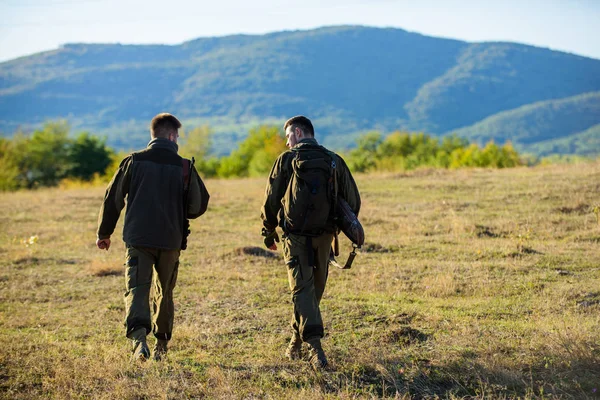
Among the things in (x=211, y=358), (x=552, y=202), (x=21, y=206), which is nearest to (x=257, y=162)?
(x=21, y=206)

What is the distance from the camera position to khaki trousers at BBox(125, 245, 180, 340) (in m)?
6.05

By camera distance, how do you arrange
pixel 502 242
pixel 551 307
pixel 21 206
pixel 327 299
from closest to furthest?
pixel 551 307
pixel 327 299
pixel 502 242
pixel 21 206

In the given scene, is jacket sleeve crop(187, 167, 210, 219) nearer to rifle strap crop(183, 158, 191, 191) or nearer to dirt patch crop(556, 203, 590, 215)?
rifle strap crop(183, 158, 191, 191)

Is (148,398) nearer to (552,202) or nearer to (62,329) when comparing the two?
(62,329)

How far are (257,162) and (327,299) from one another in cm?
5592

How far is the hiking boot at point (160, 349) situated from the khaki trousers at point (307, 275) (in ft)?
4.44

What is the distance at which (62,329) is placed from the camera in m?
8.21

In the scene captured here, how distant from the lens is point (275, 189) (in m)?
6.19

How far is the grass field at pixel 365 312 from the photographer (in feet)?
18.3

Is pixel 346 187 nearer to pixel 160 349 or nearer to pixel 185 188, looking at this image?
pixel 185 188

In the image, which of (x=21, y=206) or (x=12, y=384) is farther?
(x=21, y=206)

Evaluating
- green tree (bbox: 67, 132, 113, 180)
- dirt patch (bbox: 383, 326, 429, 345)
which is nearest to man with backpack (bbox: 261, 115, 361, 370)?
dirt patch (bbox: 383, 326, 429, 345)

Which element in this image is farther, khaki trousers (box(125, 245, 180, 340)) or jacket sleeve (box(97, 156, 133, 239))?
jacket sleeve (box(97, 156, 133, 239))

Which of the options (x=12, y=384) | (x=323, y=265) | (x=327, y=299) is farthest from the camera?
(x=327, y=299)
